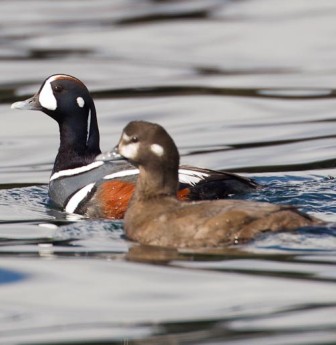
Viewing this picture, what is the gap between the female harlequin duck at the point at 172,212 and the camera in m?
9.76

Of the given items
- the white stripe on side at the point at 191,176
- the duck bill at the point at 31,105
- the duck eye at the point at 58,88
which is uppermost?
the duck eye at the point at 58,88

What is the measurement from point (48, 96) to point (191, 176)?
1.83 m

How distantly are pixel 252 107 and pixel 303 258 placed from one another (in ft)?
26.2

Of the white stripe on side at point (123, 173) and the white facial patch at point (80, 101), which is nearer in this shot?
the white stripe on side at point (123, 173)

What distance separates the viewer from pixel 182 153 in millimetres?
15195

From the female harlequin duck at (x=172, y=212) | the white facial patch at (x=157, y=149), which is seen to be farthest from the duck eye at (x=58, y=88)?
the white facial patch at (x=157, y=149)

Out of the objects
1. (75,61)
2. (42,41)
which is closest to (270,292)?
(75,61)

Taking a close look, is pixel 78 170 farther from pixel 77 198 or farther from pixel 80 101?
pixel 80 101

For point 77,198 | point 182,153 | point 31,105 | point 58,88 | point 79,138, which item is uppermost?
point 58,88

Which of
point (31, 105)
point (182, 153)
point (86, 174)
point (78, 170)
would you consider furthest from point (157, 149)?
point (182, 153)

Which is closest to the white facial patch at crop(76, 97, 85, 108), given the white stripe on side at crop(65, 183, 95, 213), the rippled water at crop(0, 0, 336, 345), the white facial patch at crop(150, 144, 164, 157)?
the white stripe on side at crop(65, 183, 95, 213)

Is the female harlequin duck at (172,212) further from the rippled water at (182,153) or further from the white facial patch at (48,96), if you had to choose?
the white facial patch at (48,96)

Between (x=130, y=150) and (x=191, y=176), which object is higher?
(x=130, y=150)

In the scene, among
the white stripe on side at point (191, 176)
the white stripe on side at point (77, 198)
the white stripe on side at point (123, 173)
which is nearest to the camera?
the white stripe on side at point (191, 176)
